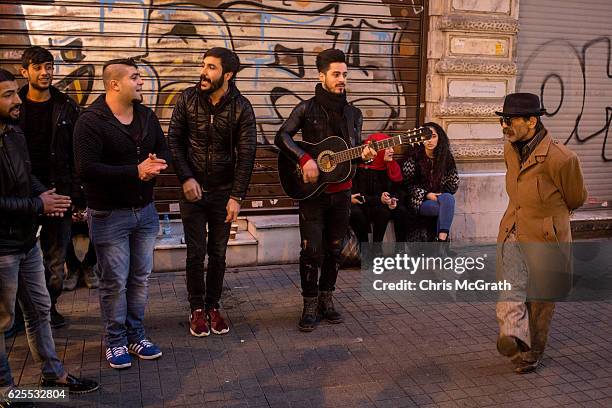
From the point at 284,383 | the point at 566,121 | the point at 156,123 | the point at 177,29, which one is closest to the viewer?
the point at 284,383

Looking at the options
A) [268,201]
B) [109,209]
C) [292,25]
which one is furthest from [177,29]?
[109,209]

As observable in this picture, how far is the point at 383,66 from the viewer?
8000mm

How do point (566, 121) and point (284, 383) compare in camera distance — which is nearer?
point (284, 383)

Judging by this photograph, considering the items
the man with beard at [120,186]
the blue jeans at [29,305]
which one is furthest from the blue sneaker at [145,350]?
the blue jeans at [29,305]

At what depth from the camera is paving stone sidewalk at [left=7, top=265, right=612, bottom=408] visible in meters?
4.08

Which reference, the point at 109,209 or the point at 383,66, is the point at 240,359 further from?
the point at 383,66

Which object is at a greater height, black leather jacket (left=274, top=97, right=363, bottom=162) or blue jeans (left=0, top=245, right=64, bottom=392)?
black leather jacket (left=274, top=97, right=363, bottom=162)

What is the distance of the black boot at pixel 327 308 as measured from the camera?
17.8 feet

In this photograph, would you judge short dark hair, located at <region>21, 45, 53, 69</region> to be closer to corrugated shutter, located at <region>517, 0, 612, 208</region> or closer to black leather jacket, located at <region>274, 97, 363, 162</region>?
black leather jacket, located at <region>274, 97, 363, 162</region>

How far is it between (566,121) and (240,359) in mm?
6561

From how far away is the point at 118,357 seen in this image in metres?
4.39

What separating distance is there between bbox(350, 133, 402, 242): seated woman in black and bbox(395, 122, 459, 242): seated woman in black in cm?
18

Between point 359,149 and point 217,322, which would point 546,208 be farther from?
point 217,322

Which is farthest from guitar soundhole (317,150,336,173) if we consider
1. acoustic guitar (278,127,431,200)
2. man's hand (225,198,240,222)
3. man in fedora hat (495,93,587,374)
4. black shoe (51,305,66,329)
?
black shoe (51,305,66,329)
